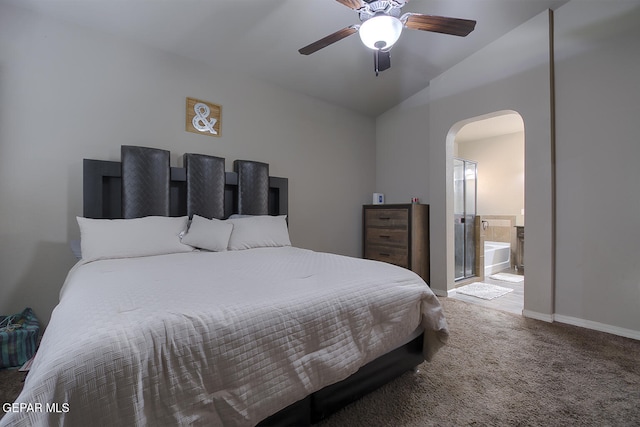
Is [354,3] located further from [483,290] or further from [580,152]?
[483,290]

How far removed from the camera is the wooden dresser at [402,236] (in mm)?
3484

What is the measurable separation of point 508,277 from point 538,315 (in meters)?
2.06

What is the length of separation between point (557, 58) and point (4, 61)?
175 inches

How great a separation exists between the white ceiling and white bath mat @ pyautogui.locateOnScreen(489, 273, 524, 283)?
313cm

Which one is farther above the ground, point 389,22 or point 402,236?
point 389,22

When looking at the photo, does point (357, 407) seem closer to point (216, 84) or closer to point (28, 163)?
point (28, 163)

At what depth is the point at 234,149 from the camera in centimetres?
308

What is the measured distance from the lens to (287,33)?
2.59 m

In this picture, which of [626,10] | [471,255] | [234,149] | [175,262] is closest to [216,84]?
[234,149]

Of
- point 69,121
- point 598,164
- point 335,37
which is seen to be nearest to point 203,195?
point 69,121

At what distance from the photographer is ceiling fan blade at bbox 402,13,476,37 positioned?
1.72 meters

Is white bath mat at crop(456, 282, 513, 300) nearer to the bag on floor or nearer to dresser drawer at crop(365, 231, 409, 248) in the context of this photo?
dresser drawer at crop(365, 231, 409, 248)

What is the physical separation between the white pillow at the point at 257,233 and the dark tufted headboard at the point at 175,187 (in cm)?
36

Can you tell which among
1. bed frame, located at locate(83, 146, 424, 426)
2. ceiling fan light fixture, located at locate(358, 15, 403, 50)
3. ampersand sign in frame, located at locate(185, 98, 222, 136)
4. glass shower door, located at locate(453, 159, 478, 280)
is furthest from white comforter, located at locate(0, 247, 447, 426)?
glass shower door, located at locate(453, 159, 478, 280)
